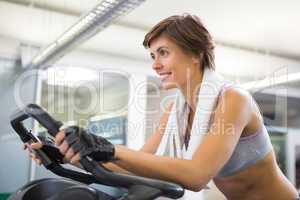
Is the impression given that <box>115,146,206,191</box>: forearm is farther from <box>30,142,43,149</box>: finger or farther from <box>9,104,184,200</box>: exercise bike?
<box>30,142,43,149</box>: finger

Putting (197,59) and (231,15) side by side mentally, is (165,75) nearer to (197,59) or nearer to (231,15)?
(197,59)

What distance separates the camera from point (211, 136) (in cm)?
81

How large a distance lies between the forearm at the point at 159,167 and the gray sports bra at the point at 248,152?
12.7 inches

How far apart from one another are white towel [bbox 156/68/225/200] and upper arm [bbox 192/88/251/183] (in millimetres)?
87

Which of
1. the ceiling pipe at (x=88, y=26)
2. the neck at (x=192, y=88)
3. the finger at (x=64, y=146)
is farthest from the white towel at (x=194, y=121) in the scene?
the ceiling pipe at (x=88, y=26)

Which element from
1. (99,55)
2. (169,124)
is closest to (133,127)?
(99,55)

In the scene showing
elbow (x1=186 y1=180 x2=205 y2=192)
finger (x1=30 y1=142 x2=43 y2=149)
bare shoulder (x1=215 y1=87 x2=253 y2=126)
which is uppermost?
bare shoulder (x1=215 y1=87 x2=253 y2=126)

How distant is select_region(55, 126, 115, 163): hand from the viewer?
0.60 metres

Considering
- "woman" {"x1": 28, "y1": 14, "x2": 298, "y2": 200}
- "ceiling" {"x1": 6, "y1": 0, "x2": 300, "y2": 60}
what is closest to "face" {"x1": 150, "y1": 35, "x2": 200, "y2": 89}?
"woman" {"x1": 28, "y1": 14, "x2": 298, "y2": 200}

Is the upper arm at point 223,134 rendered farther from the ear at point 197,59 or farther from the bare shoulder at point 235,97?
the ear at point 197,59

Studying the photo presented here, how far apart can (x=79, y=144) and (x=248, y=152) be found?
1.89ft

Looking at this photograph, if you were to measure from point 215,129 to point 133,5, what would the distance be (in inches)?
54.6

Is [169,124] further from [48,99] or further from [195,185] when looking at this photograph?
[48,99]

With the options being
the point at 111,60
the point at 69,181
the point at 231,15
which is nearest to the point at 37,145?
the point at 69,181
